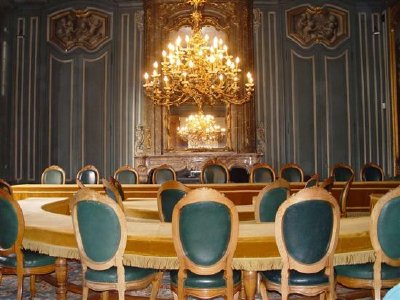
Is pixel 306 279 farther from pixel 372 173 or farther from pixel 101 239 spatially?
pixel 372 173

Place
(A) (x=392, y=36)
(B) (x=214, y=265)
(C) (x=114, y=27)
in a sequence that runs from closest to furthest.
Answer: (B) (x=214, y=265), (A) (x=392, y=36), (C) (x=114, y=27)

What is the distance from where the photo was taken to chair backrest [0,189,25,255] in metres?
3.00

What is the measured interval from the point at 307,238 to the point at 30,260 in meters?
1.85

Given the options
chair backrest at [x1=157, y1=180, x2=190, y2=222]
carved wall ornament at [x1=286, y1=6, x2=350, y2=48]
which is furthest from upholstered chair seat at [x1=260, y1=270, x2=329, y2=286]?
carved wall ornament at [x1=286, y1=6, x2=350, y2=48]

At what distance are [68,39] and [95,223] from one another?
745cm

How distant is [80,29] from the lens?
9281 millimetres

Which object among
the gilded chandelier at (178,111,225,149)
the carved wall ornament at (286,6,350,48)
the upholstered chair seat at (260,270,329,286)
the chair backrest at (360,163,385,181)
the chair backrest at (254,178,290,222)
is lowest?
the upholstered chair seat at (260,270,329,286)

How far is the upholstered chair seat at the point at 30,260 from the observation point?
3.09 metres

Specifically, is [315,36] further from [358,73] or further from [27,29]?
[27,29]

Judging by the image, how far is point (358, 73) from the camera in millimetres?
9039

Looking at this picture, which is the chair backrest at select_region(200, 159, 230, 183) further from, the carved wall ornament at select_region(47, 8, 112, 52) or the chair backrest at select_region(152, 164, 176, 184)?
the carved wall ornament at select_region(47, 8, 112, 52)

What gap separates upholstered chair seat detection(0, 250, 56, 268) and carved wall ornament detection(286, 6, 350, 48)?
7248 mm

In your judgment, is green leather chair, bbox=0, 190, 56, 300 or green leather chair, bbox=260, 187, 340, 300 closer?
green leather chair, bbox=260, 187, 340, 300

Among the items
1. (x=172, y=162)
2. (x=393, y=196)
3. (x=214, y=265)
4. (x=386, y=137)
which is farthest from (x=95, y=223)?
(x=386, y=137)
